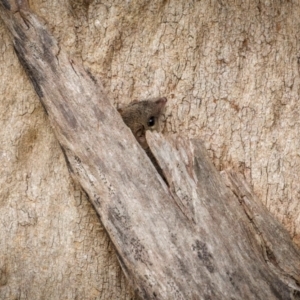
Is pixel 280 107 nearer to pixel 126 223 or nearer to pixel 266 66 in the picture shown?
pixel 266 66

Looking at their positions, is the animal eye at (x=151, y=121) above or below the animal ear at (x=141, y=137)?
above

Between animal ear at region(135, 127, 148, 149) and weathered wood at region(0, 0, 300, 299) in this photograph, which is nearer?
weathered wood at region(0, 0, 300, 299)

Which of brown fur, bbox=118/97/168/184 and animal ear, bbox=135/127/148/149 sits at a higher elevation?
brown fur, bbox=118/97/168/184

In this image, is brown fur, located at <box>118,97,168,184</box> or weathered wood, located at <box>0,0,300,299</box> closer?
weathered wood, located at <box>0,0,300,299</box>

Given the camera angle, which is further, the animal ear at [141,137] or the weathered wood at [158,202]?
the animal ear at [141,137]

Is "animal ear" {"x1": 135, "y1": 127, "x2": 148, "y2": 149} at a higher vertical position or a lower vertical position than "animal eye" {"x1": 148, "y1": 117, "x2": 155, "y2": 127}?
lower

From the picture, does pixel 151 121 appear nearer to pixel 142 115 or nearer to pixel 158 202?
pixel 142 115

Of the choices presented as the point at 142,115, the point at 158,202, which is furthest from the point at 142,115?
the point at 158,202

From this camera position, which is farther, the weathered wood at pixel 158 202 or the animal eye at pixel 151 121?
the animal eye at pixel 151 121

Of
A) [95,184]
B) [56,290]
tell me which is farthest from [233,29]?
[56,290]
